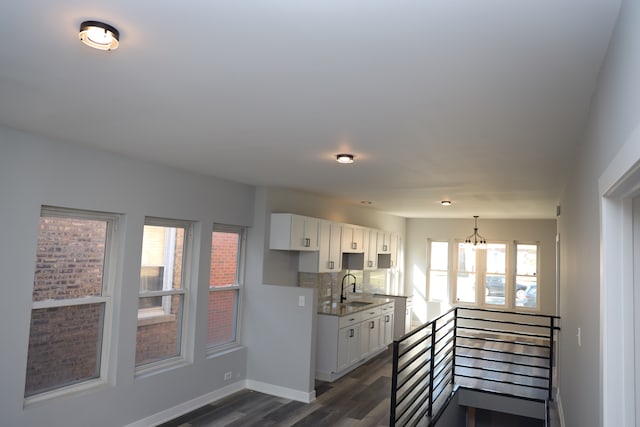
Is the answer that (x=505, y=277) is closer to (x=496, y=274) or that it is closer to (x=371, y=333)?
(x=496, y=274)

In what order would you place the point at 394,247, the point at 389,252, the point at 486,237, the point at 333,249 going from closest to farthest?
the point at 333,249 → the point at 389,252 → the point at 394,247 → the point at 486,237

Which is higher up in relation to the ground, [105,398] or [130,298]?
[130,298]

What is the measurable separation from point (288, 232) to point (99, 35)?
13.7ft

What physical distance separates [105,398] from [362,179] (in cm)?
325

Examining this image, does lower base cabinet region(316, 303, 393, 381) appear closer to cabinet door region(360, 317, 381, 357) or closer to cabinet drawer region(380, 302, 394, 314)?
cabinet door region(360, 317, 381, 357)

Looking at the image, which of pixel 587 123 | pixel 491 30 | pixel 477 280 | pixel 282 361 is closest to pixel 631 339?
pixel 491 30

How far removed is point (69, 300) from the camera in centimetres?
385

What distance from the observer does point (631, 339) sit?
66.3 inches

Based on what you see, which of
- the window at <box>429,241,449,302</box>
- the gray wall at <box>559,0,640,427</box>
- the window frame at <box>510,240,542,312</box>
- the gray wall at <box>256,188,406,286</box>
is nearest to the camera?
the gray wall at <box>559,0,640,427</box>

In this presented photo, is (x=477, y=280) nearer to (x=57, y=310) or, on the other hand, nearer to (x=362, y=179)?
(x=362, y=179)

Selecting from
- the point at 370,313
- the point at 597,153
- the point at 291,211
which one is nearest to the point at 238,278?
the point at 291,211

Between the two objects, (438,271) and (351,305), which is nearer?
(351,305)

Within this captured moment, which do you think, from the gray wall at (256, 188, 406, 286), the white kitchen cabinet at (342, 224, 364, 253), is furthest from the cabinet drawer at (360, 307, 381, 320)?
the gray wall at (256, 188, 406, 286)

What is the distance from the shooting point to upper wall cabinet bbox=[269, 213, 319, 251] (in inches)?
228
